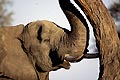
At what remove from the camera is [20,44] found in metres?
3.39

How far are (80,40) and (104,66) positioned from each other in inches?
12.1

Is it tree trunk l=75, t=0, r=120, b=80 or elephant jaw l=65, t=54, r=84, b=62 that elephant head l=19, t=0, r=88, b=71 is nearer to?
elephant jaw l=65, t=54, r=84, b=62

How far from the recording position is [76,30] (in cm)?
297

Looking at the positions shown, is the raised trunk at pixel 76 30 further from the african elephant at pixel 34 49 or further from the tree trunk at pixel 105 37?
the tree trunk at pixel 105 37

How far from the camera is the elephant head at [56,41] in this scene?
296cm

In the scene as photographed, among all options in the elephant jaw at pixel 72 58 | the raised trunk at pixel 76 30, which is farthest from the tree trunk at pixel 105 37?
the elephant jaw at pixel 72 58

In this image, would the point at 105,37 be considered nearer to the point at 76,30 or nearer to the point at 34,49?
the point at 76,30

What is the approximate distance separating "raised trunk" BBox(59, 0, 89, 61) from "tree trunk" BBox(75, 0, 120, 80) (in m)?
0.12

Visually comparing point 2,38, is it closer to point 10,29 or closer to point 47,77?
point 10,29

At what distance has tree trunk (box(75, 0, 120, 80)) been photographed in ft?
9.00

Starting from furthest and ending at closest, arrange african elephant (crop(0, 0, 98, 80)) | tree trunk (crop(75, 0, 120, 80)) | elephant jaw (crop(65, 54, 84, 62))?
1. african elephant (crop(0, 0, 98, 80))
2. elephant jaw (crop(65, 54, 84, 62))
3. tree trunk (crop(75, 0, 120, 80))

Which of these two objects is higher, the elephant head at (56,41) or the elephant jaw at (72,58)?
the elephant head at (56,41)

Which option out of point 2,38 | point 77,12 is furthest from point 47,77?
point 77,12

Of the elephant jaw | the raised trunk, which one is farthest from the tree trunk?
the elephant jaw
